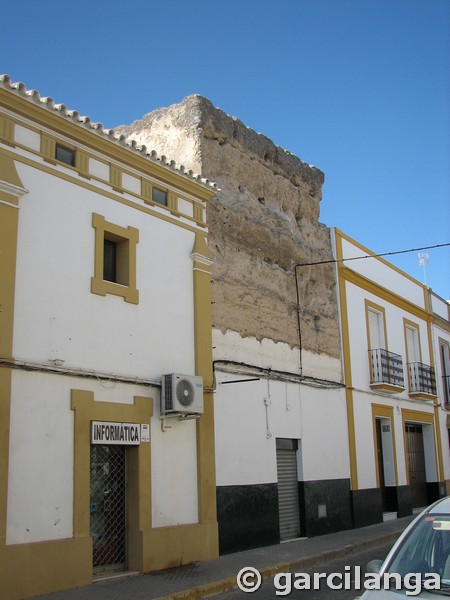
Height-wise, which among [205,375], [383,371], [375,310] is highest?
[375,310]

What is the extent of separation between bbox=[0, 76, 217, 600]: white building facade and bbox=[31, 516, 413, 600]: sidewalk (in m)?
0.30

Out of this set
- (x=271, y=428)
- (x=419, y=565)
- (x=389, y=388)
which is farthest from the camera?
(x=389, y=388)

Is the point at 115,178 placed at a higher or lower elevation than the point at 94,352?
higher

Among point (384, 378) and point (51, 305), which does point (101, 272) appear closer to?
point (51, 305)

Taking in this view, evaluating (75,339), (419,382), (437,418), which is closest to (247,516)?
(75,339)

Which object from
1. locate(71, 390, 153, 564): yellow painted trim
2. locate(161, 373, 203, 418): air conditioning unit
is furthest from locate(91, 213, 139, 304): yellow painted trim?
locate(71, 390, 153, 564): yellow painted trim

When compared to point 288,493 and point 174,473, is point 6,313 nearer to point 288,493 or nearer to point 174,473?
point 174,473

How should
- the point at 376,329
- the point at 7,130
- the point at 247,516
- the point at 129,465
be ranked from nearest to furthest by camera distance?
the point at 7,130 → the point at 129,465 → the point at 247,516 → the point at 376,329

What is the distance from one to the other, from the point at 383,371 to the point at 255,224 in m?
6.03

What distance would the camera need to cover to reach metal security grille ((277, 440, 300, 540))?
42.1ft

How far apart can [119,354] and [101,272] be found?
3.92 ft

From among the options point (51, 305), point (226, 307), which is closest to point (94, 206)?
point (51, 305)

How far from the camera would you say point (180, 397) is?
389 inches

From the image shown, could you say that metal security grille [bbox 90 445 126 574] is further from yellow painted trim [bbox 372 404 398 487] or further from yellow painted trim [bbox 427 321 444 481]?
yellow painted trim [bbox 427 321 444 481]
